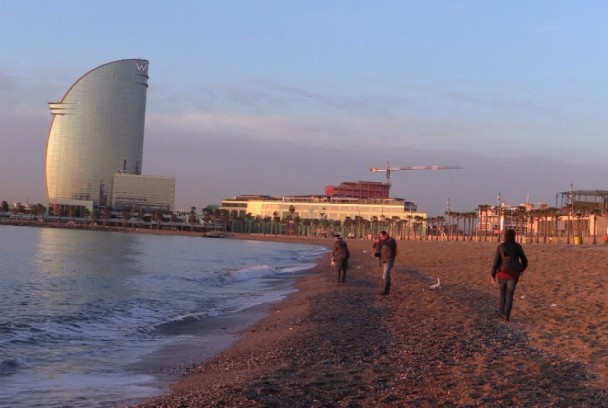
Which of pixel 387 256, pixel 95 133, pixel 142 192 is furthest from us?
pixel 142 192

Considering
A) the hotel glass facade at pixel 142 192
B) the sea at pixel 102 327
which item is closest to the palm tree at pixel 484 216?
the sea at pixel 102 327

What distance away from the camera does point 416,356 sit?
25.1ft

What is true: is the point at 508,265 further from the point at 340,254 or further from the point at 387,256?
the point at 340,254

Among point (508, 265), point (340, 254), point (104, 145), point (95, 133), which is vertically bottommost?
point (340, 254)

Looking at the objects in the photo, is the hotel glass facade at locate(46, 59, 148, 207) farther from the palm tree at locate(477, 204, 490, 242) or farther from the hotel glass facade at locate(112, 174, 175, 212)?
the palm tree at locate(477, 204, 490, 242)

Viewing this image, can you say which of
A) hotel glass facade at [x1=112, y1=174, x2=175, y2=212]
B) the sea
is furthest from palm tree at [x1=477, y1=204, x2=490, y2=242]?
hotel glass facade at [x1=112, y1=174, x2=175, y2=212]

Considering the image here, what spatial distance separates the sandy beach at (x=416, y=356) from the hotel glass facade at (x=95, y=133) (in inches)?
6982

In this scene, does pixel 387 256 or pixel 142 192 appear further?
pixel 142 192

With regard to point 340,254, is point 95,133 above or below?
above

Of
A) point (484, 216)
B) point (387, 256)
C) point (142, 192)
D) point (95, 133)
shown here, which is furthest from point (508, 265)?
point (142, 192)

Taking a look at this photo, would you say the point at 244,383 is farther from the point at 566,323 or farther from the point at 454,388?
the point at 566,323

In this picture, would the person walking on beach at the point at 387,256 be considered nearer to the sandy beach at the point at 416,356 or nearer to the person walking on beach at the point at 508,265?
the sandy beach at the point at 416,356

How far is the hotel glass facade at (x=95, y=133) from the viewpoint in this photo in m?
180

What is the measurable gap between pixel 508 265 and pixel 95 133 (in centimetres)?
18318
